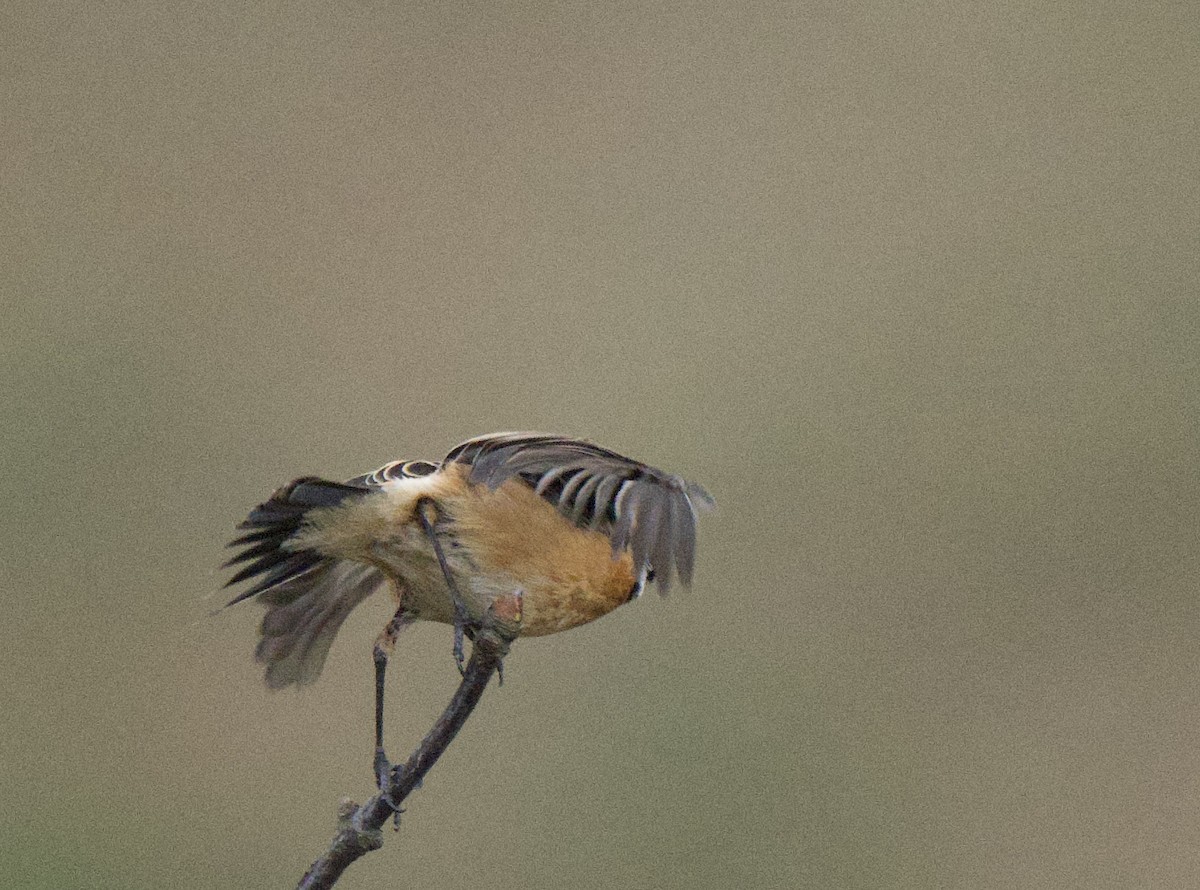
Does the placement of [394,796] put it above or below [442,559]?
below

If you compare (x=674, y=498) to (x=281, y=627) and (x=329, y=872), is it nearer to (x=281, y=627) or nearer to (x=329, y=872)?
(x=329, y=872)

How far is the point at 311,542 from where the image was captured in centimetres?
334

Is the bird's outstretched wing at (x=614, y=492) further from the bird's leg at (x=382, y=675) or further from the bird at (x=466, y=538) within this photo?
the bird's leg at (x=382, y=675)

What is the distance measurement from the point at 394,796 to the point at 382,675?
0.82 metres

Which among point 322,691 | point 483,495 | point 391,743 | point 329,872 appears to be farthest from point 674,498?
point 322,691

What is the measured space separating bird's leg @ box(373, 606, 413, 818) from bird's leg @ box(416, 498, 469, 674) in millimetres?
140

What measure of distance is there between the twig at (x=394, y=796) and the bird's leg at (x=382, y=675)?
0.20 meters

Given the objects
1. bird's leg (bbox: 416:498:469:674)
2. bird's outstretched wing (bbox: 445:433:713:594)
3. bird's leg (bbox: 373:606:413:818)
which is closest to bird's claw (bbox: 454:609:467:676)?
bird's leg (bbox: 416:498:469:674)

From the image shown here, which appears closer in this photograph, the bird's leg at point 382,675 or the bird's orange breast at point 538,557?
the bird's leg at point 382,675

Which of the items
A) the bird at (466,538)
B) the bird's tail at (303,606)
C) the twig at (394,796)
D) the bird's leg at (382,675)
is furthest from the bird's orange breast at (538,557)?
the twig at (394,796)

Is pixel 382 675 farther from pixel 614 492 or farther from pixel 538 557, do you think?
pixel 614 492

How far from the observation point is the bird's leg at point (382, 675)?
3.00 metres

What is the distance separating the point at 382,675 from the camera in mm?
3188

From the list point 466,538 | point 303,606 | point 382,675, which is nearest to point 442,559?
point 466,538
